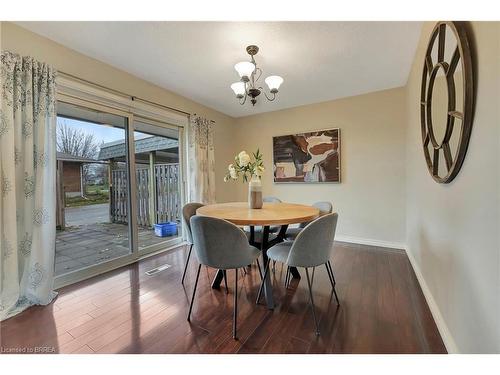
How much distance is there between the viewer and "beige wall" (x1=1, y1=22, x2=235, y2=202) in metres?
1.87

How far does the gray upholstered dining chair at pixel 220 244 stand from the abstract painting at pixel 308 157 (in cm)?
259

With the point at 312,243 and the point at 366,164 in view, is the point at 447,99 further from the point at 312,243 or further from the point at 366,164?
the point at 366,164

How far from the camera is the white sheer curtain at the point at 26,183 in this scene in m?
1.72

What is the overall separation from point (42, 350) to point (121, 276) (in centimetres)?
108

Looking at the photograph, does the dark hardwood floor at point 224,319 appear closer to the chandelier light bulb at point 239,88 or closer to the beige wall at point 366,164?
the beige wall at point 366,164

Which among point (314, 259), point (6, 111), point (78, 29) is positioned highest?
point (78, 29)

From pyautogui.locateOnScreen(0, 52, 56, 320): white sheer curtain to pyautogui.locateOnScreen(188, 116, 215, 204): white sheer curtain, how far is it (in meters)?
1.81

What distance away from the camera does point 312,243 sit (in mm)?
1592

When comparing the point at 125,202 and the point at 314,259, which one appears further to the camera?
the point at 125,202

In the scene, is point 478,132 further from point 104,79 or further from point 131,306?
point 104,79
